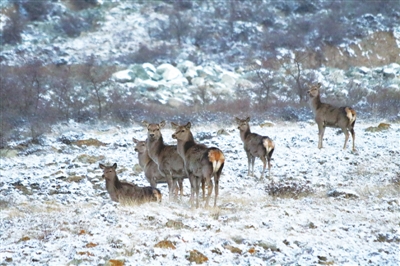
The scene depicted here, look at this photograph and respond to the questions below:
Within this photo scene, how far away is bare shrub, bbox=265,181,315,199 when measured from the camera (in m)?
12.8

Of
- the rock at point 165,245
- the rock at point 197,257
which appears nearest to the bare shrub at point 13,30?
the rock at point 165,245

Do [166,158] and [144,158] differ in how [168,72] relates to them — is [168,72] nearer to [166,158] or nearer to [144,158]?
[144,158]

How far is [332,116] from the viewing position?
18422mm

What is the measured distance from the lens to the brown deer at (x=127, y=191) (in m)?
11.7

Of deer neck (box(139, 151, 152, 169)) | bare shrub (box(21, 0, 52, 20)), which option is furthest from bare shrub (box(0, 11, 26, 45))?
deer neck (box(139, 151, 152, 169))

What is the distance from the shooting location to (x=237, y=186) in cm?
1480

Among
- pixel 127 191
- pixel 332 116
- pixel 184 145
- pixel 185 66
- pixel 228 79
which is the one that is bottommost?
pixel 127 191

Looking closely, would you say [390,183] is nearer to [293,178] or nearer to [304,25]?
[293,178]

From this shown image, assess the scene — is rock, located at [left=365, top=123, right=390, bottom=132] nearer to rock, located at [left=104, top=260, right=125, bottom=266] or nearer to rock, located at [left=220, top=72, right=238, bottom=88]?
rock, located at [left=104, top=260, right=125, bottom=266]

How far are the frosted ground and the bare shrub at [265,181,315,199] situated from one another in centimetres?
3

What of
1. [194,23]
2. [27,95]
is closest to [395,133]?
[27,95]

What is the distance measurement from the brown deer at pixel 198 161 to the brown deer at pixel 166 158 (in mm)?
522

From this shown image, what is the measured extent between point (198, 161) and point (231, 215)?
5.61 feet

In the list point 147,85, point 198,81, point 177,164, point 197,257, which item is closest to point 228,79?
point 198,81
